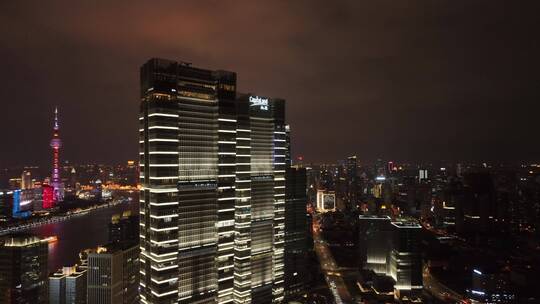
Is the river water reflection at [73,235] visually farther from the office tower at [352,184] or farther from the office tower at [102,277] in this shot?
the office tower at [352,184]

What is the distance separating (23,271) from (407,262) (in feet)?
110

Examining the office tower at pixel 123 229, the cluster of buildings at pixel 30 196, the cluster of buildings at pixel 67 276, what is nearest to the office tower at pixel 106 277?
the cluster of buildings at pixel 67 276

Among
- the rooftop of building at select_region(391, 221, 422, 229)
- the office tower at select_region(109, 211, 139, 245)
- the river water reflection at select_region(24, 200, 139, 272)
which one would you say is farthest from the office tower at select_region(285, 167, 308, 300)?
the river water reflection at select_region(24, 200, 139, 272)

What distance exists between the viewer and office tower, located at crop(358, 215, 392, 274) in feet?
134

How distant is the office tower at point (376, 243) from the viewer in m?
40.8

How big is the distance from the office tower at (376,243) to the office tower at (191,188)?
60.4 ft

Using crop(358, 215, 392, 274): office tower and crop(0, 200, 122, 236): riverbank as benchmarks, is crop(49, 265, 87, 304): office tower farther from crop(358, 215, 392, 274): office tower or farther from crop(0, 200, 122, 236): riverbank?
crop(0, 200, 122, 236): riverbank

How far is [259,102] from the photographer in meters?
29.9

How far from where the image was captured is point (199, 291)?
21.6 m

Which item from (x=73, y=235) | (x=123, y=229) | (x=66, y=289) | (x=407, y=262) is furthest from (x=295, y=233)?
(x=73, y=235)

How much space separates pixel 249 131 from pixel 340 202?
64.2 metres

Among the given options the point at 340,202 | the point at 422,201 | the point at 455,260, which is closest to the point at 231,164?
the point at 455,260

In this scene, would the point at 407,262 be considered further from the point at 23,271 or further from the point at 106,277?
the point at 23,271

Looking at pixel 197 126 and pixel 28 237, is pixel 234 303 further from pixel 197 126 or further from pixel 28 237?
pixel 28 237
